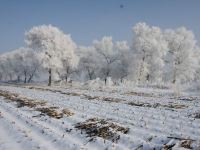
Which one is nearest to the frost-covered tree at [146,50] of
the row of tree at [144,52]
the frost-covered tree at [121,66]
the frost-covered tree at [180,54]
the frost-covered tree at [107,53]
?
the row of tree at [144,52]

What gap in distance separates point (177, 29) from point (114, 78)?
20.4 metres

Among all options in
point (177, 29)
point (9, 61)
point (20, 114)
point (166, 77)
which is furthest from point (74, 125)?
point (9, 61)

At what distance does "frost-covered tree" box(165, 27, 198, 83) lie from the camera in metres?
63.9

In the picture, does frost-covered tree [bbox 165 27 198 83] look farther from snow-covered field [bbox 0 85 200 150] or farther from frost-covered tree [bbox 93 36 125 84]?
snow-covered field [bbox 0 85 200 150]

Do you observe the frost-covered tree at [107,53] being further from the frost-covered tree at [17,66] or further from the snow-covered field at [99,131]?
the snow-covered field at [99,131]

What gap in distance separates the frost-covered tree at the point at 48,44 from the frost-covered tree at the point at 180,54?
22720 millimetres

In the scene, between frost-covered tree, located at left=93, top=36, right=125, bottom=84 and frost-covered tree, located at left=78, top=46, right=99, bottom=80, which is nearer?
frost-covered tree, located at left=93, top=36, right=125, bottom=84

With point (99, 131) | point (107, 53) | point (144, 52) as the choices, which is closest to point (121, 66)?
point (107, 53)

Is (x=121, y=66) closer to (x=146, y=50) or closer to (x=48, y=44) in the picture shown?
(x=146, y=50)

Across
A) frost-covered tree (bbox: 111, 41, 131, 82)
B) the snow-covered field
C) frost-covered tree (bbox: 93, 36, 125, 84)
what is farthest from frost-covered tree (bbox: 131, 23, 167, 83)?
the snow-covered field

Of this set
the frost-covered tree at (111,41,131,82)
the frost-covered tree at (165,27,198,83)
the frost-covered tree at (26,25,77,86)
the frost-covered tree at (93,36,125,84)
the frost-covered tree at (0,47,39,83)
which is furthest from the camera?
the frost-covered tree at (0,47,39,83)

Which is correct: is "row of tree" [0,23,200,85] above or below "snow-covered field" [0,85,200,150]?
above

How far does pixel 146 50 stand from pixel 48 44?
19648mm

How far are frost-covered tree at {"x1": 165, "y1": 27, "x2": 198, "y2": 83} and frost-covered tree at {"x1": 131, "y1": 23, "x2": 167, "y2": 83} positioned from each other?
2.72m
